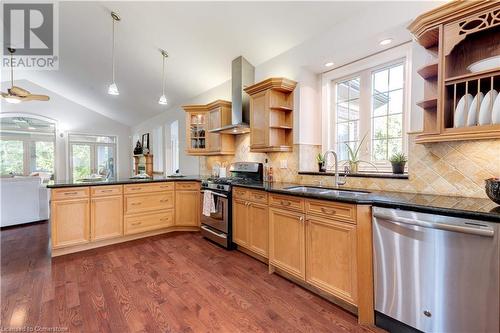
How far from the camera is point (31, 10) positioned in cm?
351

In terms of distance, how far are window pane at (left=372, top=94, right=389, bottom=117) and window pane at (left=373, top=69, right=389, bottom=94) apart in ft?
0.21

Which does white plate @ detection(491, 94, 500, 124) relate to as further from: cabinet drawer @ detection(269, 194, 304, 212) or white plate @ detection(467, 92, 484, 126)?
cabinet drawer @ detection(269, 194, 304, 212)

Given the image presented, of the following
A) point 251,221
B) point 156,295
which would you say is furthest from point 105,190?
point 251,221

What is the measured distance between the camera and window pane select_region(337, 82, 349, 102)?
9.62ft

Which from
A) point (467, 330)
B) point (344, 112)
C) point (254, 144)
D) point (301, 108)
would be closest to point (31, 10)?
point (254, 144)

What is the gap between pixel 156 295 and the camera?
2127mm

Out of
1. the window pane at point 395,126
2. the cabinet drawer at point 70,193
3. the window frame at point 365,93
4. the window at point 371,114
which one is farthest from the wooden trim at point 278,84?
the cabinet drawer at point 70,193

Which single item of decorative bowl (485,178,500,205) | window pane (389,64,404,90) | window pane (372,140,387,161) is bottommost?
decorative bowl (485,178,500,205)

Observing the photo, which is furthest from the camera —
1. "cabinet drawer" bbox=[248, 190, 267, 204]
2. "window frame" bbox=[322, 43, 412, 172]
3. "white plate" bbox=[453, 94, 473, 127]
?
"cabinet drawer" bbox=[248, 190, 267, 204]

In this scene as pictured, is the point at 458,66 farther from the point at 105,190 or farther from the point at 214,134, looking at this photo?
the point at 105,190

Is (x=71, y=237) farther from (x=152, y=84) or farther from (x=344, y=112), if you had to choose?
(x=344, y=112)

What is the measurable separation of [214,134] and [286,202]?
2472mm

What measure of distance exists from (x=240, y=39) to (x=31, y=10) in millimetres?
3232

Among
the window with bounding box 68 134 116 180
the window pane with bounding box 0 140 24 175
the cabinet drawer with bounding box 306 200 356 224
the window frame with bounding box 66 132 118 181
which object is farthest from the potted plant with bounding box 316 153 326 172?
the window pane with bounding box 0 140 24 175
